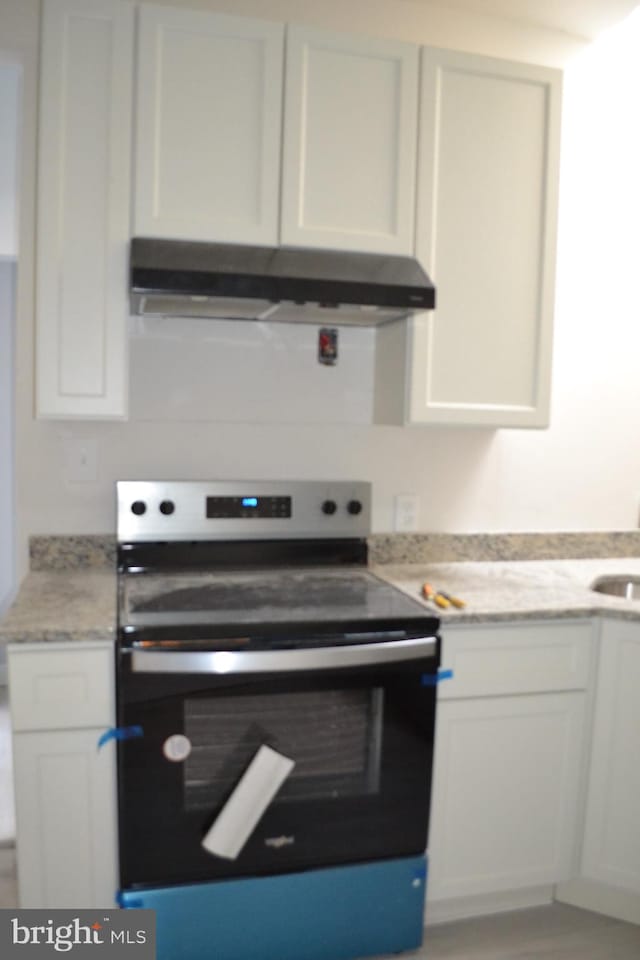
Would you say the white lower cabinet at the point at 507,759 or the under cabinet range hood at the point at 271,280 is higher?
the under cabinet range hood at the point at 271,280

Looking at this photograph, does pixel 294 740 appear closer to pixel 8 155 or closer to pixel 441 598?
pixel 441 598

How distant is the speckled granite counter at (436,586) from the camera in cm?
163

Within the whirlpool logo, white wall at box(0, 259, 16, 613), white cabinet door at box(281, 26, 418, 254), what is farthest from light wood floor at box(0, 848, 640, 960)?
white wall at box(0, 259, 16, 613)

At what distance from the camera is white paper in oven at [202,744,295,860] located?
5.54 ft

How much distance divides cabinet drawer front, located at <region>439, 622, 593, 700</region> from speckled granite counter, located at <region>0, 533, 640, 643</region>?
0.14 feet

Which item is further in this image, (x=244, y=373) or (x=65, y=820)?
(x=244, y=373)

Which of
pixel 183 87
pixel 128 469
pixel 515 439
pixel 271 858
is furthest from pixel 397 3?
pixel 271 858

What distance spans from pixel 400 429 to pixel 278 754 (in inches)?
45.1

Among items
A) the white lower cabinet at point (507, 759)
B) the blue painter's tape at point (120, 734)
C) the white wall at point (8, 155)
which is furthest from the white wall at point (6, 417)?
the white lower cabinet at point (507, 759)

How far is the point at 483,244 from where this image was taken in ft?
7.02

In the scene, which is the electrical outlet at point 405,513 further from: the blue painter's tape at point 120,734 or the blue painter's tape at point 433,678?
the blue painter's tape at point 120,734

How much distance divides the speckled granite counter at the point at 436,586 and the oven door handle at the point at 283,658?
98mm

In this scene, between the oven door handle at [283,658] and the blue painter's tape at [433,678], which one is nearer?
the oven door handle at [283,658]

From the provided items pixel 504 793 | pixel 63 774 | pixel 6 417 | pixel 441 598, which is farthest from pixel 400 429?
pixel 6 417
